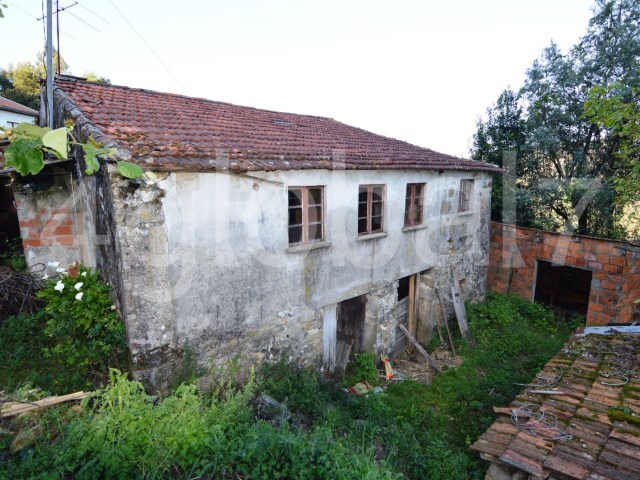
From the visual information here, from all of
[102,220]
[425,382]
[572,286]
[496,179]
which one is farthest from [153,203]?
[572,286]

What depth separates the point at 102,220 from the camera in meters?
5.82

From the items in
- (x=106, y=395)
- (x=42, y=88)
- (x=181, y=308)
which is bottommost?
(x=106, y=395)

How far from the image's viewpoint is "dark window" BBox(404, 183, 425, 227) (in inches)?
371

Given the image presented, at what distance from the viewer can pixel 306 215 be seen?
23.0 ft

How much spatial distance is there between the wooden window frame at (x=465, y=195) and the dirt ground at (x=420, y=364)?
453 centimetres

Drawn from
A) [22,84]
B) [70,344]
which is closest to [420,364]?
[70,344]

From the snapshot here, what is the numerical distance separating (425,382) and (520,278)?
654cm

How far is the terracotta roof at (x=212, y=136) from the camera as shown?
5359 millimetres

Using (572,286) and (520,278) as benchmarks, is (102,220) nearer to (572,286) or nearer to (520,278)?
(520,278)

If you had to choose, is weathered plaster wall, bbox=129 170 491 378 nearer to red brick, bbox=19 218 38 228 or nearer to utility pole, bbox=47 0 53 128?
utility pole, bbox=47 0 53 128

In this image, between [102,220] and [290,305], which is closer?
[102,220]

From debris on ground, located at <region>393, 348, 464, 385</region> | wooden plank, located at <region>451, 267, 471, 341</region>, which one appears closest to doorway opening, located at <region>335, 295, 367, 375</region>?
debris on ground, located at <region>393, 348, 464, 385</region>

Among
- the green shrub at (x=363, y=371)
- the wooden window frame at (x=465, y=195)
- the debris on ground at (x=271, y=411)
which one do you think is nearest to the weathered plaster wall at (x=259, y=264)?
the green shrub at (x=363, y=371)

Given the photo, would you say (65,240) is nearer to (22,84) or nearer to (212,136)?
(212,136)
